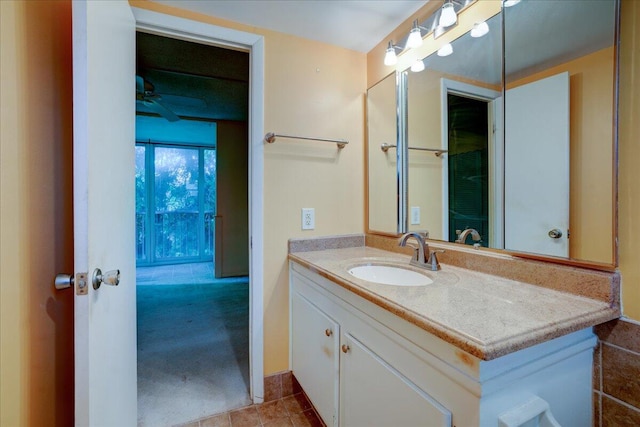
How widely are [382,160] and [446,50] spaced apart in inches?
25.9

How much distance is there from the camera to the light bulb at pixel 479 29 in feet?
3.91

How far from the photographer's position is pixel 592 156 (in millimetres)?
866

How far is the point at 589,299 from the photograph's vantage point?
83 centimetres

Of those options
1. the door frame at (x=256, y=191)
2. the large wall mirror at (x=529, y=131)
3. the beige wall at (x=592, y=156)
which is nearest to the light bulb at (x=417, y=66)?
the large wall mirror at (x=529, y=131)

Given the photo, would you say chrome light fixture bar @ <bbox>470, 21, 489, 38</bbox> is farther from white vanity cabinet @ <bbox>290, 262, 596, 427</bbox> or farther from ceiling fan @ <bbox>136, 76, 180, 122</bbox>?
ceiling fan @ <bbox>136, 76, 180, 122</bbox>

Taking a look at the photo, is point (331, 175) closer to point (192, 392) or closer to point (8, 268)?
point (8, 268)

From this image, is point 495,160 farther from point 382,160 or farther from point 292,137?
point 292,137

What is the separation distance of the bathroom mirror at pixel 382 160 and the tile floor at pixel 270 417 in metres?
1.11

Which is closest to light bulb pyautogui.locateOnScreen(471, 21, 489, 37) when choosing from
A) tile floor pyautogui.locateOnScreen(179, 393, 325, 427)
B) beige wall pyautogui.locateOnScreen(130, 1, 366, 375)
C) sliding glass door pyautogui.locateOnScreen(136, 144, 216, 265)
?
beige wall pyautogui.locateOnScreen(130, 1, 366, 375)

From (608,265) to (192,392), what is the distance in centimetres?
206

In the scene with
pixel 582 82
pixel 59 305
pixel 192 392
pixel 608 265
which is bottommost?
pixel 192 392

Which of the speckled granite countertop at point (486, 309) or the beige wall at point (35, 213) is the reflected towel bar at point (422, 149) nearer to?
the speckled granite countertop at point (486, 309)

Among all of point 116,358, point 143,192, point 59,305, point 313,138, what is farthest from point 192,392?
point 143,192

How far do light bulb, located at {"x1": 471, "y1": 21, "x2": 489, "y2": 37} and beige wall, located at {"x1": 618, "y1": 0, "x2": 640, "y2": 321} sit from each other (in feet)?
1.49
